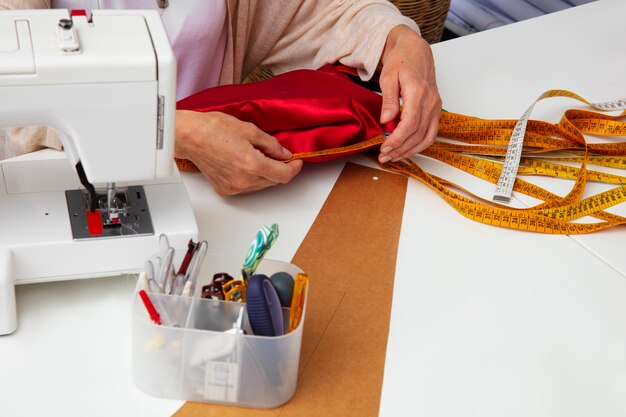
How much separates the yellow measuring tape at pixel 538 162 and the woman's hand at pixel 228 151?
95mm

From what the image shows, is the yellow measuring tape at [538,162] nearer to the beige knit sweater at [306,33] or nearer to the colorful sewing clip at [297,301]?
the beige knit sweater at [306,33]

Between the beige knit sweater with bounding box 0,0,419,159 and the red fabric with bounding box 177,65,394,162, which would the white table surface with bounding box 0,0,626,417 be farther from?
the beige knit sweater with bounding box 0,0,419,159

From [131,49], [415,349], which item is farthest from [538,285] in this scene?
[131,49]

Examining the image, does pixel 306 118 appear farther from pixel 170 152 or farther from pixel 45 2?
pixel 45 2

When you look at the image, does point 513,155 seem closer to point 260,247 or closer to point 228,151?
point 228,151

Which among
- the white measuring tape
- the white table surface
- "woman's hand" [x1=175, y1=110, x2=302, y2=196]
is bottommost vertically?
the white table surface

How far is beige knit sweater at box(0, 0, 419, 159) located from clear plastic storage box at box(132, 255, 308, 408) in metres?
0.93

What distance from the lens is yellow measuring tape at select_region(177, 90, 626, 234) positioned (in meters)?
1.63

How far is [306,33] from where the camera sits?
6.70 ft

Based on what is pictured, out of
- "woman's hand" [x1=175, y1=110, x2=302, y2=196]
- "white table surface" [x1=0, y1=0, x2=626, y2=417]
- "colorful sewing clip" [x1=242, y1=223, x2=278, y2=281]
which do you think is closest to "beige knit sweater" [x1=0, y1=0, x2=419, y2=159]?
"white table surface" [x1=0, y1=0, x2=626, y2=417]

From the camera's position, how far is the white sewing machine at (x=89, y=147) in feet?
3.66

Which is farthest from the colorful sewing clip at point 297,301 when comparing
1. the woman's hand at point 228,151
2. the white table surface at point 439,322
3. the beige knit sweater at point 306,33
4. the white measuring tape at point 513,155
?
the beige knit sweater at point 306,33

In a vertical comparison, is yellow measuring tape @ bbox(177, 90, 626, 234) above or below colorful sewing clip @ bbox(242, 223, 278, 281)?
below

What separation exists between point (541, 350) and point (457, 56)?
111 cm
